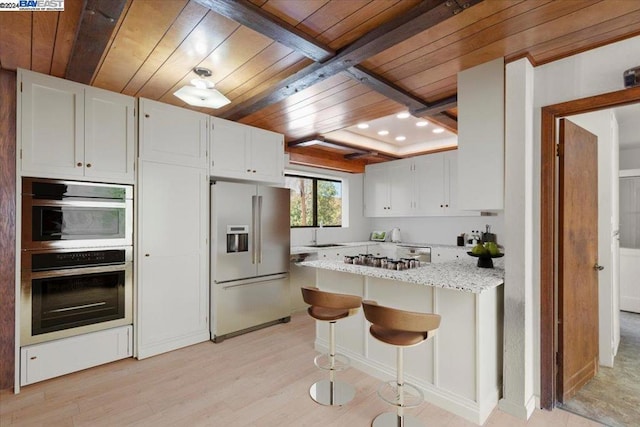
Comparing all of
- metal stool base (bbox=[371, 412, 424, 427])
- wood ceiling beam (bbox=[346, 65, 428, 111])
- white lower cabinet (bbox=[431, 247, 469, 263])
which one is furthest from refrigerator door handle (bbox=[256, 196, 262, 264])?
white lower cabinet (bbox=[431, 247, 469, 263])

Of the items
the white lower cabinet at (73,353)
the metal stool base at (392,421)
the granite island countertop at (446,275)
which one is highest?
the granite island countertop at (446,275)

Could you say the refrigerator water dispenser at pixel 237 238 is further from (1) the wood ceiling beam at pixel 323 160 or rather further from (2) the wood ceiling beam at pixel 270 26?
(2) the wood ceiling beam at pixel 270 26

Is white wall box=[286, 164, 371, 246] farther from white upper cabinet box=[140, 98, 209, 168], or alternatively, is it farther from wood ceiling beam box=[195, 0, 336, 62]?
wood ceiling beam box=[195, 0, 336, 62]

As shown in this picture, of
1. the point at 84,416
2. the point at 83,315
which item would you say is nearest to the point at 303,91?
the point at 83,315

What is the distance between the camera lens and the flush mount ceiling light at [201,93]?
2.40 metres

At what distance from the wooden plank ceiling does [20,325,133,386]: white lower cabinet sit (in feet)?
7.18

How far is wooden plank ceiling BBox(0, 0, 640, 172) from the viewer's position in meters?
1.74

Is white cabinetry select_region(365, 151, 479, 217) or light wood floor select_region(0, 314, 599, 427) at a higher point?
white cabinetry select_region(365, 151, 479, 217)

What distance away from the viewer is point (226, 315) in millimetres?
3461

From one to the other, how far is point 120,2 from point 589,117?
352cm

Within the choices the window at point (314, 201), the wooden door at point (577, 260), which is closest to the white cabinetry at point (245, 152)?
the window at point (314, 201)

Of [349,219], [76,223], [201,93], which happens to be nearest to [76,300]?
[76,223]

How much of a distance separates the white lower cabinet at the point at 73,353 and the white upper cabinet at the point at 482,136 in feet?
10.5

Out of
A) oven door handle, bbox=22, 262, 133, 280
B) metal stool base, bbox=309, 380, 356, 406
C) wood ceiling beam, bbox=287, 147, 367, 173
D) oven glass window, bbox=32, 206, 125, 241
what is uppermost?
wood ceiling beam, bbox=287, 147, 367, 173
